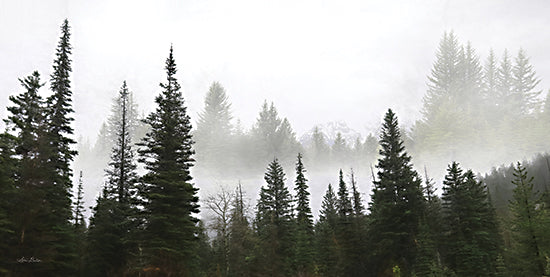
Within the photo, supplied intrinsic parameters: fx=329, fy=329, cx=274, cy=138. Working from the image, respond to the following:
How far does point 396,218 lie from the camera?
3531 cm

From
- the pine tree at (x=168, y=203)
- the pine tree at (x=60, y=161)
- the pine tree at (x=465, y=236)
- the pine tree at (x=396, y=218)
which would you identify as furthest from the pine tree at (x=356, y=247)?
the pine tree at (x=60, y=161)

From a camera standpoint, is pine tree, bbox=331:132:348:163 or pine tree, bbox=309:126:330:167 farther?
pine tree, bbox=331:132:348:163

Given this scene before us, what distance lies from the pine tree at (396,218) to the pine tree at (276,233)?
10.3 metres

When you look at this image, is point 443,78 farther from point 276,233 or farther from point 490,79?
point 276,233

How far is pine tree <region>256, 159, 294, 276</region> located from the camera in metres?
36.6

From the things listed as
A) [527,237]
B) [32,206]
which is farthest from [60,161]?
[527,237]

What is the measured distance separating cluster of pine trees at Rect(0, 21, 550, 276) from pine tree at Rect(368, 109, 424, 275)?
122mm

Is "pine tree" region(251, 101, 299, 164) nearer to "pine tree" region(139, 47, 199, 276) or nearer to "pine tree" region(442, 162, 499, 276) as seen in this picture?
"pine tree" region(442, 162, 499, 276)

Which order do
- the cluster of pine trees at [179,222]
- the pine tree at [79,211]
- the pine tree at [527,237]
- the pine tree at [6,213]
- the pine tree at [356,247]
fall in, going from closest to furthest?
the pine tree at [6,213] < the cluster of pine trees at [179,222] < the pine tree at [527,237] < the pine tree at [79,211] < the pine tree at [356,247]

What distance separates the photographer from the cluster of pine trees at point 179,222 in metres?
20.5

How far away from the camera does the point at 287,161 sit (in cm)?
7400

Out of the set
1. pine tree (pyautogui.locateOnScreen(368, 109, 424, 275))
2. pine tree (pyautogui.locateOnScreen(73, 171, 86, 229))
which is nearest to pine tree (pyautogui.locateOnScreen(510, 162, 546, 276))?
pine tree (pyautogui.locateOnScreen(368, 109, 424, 275))
